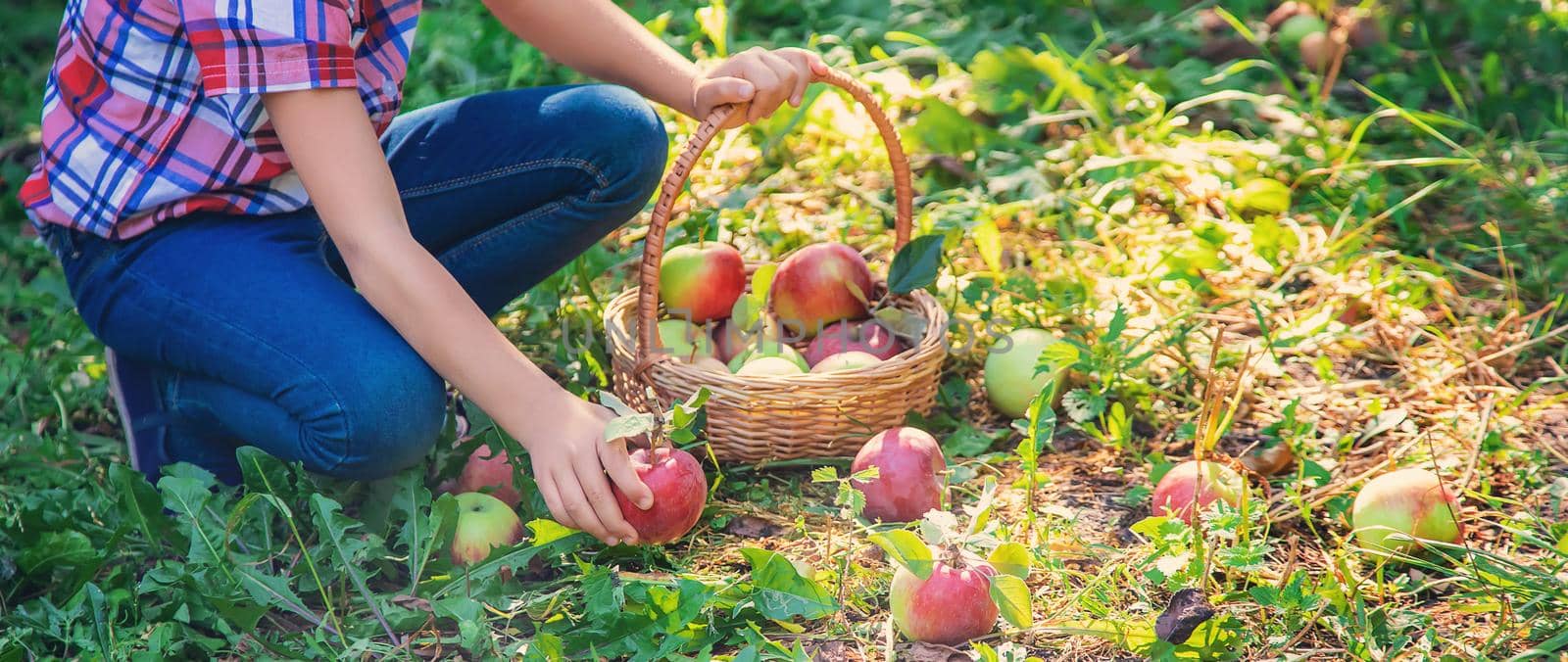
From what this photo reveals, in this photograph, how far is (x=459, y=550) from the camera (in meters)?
1.67

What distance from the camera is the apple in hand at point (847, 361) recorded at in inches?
75.2

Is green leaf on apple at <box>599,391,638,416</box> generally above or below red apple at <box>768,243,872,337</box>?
above

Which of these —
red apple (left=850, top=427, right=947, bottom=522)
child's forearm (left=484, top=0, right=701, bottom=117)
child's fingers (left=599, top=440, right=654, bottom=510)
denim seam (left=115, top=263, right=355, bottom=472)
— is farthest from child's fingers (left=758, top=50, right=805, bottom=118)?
denim seam (left=115, top=263, right=355, bottom=472)

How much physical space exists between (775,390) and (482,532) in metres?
0.44

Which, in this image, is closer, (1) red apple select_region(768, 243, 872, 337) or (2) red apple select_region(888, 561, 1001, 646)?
(2) red apple select_region(888, 561, 1001, 646)

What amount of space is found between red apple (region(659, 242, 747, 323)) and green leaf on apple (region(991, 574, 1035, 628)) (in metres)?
0.80

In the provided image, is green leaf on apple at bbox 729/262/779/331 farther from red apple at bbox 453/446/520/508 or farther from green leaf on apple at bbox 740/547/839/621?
green leaf on apple at bbox 740/547/839/621

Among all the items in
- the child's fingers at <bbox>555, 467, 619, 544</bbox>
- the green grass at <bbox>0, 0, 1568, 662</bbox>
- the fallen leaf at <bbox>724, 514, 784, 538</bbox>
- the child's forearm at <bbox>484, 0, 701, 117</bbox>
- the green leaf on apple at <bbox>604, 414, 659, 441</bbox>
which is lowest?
the fallen leaf at <bbox>724, 514, 784, 538</bbox>

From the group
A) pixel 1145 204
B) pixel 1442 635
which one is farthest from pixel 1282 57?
pixel 1442 635

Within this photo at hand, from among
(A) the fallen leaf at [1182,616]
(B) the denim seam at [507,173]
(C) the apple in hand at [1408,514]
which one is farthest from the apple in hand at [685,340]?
(C) the apple in hand at [1408,514]

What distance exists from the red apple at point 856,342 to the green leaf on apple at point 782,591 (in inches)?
21.3

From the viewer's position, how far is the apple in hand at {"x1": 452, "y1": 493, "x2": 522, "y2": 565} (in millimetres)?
1662

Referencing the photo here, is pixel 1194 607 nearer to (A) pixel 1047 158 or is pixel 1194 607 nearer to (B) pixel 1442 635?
(B) pixel 1442 635

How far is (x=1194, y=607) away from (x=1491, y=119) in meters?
1.97
